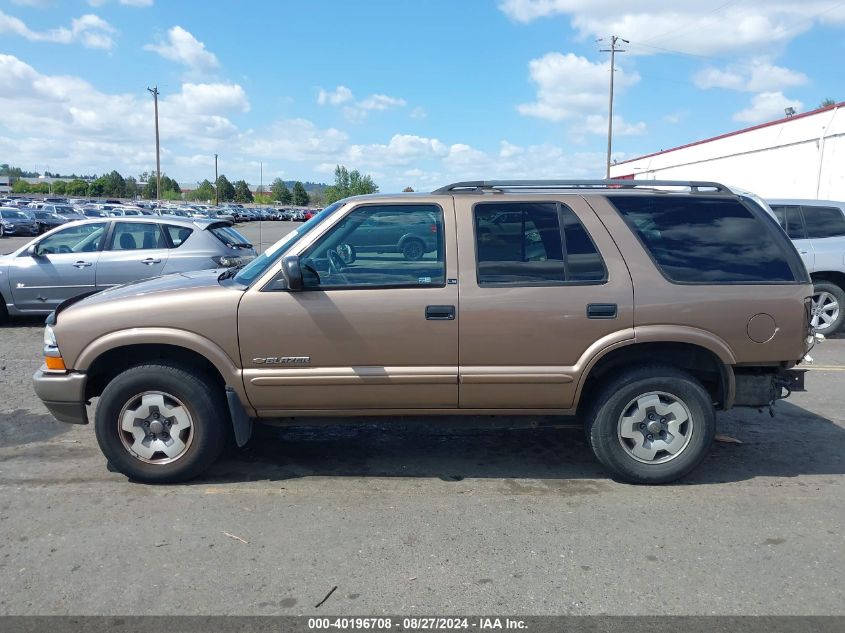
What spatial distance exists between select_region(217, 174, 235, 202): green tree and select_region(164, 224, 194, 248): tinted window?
13447 centimetres

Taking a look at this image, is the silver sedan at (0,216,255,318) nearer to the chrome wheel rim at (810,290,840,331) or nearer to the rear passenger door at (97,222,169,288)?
the rear passenger door at (97,222,169,288)

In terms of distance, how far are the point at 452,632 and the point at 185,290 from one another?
2.71 meters

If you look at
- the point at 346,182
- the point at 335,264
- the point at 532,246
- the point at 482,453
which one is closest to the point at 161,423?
the point at 335,264

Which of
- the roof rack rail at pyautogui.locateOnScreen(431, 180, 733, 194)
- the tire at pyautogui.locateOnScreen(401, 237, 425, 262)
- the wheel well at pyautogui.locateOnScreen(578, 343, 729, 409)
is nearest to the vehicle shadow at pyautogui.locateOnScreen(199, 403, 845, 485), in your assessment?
the wheel well at pyautogui.locateOnScreen(578, 343, 729, 409)

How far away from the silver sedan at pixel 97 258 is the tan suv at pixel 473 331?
556 centimetres

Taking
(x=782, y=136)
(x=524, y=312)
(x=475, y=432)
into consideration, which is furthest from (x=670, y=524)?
(x=782, y=136)

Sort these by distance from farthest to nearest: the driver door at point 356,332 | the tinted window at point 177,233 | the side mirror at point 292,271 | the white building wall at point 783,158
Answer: the white building wall at point 783,158 < the tinted window at point 177,233 < the driver door at point 356,332 < the side mirror at point 292,271

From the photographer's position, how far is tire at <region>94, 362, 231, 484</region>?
442 centimetres

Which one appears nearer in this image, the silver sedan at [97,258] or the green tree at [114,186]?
the silver sedan at [97,258]

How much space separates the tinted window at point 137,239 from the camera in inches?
399

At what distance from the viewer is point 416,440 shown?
5473 mm

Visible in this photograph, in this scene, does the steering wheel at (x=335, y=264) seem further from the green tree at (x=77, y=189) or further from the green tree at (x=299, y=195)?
the green tree at (x=77, y=189)

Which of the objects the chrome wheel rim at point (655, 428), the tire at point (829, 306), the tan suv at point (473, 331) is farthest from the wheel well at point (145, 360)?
the tire at point (829, 306)

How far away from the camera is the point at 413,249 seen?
4527mm
